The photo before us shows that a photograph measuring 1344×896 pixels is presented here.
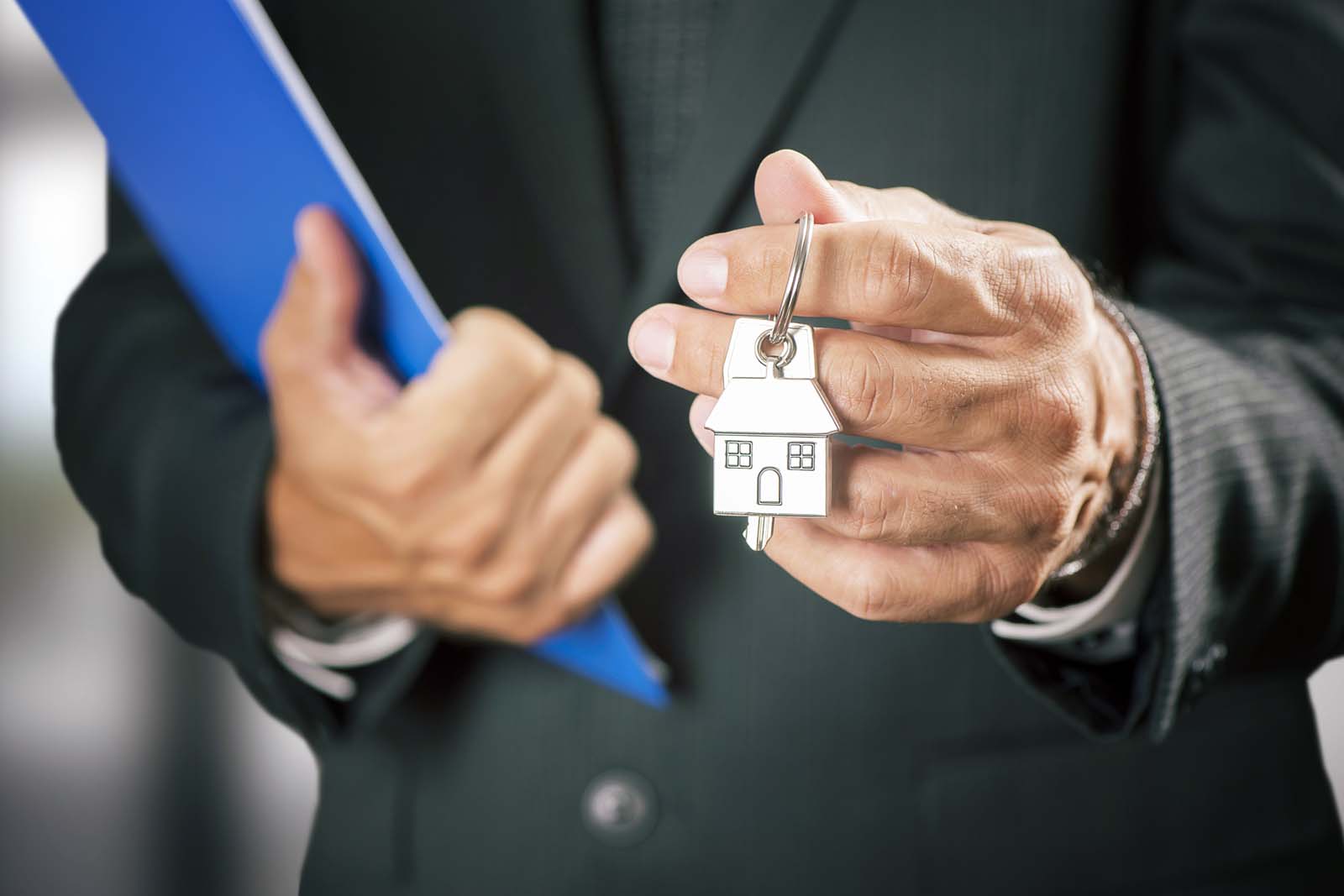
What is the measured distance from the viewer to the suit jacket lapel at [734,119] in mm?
385

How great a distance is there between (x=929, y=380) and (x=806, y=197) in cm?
7

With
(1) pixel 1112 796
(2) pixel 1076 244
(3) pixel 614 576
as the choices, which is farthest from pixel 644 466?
(1) pixel 1112 796

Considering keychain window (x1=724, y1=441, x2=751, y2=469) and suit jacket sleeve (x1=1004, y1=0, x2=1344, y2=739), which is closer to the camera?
keychain window (x1=724, y1=441, x2=751, y2=469)

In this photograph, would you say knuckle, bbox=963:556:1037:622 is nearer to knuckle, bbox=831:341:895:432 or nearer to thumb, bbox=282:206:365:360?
knuckle, bbox=831:341:895:432

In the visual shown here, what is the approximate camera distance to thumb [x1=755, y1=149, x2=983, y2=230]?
0.26 metres

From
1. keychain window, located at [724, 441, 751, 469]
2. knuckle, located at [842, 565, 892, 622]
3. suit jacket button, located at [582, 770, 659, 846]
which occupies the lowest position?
suit jacket button, located at [582, 770, 659, 846]

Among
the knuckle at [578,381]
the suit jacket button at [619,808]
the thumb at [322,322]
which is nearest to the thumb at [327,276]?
the thumb at [322,322]

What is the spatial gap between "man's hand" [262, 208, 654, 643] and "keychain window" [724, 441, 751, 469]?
0.22 meters

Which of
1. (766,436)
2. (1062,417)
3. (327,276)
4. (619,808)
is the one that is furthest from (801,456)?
(619,808)

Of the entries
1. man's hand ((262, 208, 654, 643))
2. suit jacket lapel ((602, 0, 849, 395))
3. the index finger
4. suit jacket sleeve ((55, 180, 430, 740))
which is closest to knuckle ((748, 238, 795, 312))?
the index finger

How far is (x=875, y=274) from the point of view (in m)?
0.27

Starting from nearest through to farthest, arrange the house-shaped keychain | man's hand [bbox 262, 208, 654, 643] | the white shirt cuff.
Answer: the house-shaped keychain → man's hand [bbox 262, 208, 654, 643] → the white shirt cuff

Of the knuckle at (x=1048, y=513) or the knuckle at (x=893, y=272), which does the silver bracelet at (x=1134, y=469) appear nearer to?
the knuckle at (x=1048, y=513)

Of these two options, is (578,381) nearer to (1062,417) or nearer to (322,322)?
(322,322)
